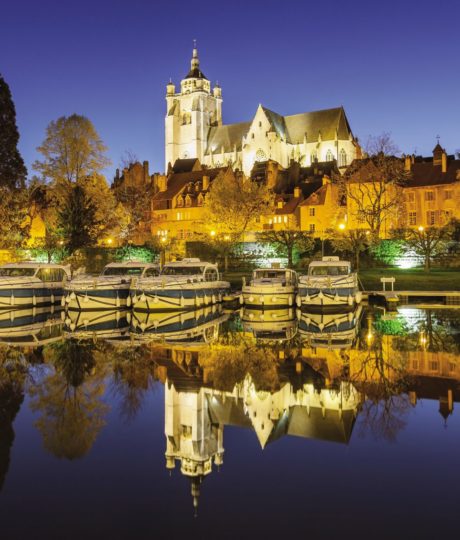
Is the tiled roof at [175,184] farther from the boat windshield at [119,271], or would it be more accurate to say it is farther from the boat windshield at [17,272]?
the boat windshield at [119,271]

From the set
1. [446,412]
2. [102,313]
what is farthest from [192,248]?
[446,412]

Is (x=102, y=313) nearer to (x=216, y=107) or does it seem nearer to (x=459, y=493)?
(x=459, y=493)

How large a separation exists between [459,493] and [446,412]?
382 cm

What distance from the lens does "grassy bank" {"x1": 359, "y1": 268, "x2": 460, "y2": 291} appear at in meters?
40.5

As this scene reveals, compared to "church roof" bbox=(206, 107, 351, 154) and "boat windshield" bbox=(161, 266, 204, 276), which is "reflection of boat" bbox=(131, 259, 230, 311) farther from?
"church roof" bbox=(206, 107, 351, 154)

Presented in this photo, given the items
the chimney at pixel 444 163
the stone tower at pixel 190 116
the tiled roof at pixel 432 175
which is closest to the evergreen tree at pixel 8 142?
the tiled roof at pixel 432 175

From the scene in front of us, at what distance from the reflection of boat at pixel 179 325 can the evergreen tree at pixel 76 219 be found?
23.0m

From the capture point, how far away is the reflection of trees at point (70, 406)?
9.73m

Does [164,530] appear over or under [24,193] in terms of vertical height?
under

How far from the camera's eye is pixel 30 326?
25078 millimetres

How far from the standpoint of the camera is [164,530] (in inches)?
264

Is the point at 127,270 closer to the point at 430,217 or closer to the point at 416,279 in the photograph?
the point at 416,279

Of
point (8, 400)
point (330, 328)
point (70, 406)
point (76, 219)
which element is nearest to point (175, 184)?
point (76, 219)

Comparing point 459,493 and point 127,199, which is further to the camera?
point 127,199
